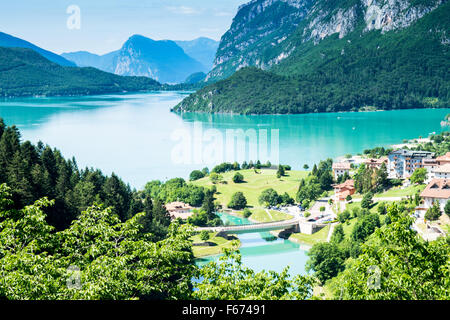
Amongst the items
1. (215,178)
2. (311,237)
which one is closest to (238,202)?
(215,178)

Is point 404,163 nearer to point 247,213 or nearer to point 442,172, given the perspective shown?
point 442,172

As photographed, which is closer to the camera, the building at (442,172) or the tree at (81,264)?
the tree at (81,264)

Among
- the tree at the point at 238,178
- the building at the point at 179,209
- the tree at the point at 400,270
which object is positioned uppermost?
the tree at the point at 400,270

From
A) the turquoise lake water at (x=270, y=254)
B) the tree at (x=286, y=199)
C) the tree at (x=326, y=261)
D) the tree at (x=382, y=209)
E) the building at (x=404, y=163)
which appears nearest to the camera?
the tree at (x=326, y=261)

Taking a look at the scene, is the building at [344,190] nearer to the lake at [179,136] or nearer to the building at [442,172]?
the building at [442,172]

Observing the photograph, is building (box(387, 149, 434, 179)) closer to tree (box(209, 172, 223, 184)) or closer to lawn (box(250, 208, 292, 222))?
lawn (box(250, 208, 292, 222))

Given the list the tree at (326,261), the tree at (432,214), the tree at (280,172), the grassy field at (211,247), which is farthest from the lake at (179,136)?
the tree at (432,214)

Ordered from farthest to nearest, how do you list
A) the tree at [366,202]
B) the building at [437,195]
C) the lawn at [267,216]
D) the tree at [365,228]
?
the lawn at [267,216] → the tree at [366,202] → the building at [437,195] → the tree at [365,228]

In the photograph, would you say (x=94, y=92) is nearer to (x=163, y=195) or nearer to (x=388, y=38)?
(x=388, y=38)
